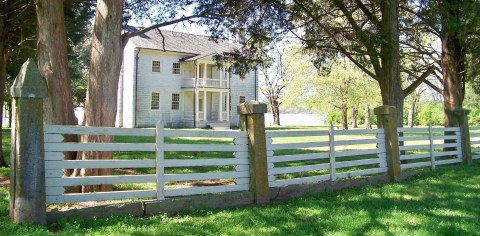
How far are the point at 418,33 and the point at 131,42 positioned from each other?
2441cm

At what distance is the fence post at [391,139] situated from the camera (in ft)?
30.2

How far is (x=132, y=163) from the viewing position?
5852 mm

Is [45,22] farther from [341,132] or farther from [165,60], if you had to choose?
[165,60]

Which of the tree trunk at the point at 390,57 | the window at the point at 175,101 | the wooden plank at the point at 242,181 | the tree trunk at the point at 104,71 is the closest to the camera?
the wooden plank at the point at 242,181

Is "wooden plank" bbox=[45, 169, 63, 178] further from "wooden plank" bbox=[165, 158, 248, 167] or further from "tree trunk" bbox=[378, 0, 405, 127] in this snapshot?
"tree trunk" bbox=[378, 0, 405, 127]

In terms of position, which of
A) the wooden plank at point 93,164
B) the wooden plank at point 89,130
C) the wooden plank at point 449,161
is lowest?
the wooden plank at point 449,161

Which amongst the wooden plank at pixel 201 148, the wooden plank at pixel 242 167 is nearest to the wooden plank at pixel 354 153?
the wooden plank at pixel 242 167

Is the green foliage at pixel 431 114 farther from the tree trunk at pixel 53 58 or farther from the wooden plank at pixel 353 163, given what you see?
the tree trunk at pixel 53 58

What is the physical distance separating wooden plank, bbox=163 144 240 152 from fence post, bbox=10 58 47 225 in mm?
1666

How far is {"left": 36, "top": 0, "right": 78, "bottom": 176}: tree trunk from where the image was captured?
23.5 ft

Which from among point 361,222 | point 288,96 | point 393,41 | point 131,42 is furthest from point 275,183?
point 288,96

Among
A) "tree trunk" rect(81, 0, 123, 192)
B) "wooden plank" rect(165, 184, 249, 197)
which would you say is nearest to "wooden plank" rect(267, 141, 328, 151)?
"wooden plank" rect(165, 184, 249, 197)

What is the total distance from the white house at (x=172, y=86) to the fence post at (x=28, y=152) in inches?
1100

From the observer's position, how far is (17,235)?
4477 millimetres
